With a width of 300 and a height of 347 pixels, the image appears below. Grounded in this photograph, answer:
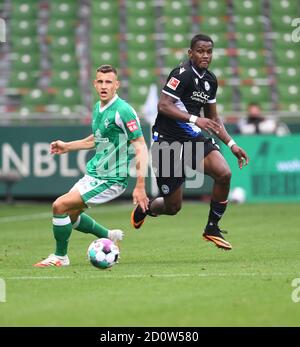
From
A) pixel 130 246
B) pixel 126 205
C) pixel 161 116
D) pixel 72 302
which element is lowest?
pixel 126 205

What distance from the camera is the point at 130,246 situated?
511 inches

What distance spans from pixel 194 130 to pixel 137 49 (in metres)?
13.3

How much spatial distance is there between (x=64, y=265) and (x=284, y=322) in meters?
3.96

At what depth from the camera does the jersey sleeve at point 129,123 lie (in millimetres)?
10484

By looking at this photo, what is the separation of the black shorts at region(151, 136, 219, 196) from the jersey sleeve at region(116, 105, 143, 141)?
3.41 ft

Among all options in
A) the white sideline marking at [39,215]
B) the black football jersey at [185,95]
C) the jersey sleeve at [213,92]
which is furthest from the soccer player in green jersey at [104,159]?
the white sideline marking at [39,215]

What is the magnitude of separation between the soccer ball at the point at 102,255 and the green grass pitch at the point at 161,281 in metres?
0.12

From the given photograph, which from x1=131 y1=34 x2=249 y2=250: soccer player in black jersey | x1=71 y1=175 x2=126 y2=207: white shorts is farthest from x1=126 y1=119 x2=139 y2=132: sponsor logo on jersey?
x1=131 y1=34 x2=249 y2=250: soccer player in black jersey

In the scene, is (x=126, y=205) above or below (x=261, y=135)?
below

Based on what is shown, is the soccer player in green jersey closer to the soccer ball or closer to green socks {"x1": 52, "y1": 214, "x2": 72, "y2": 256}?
green socks {"x1": 52, "y1": 214, "x2": 72, "y2": 256}

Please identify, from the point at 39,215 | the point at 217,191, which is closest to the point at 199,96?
the point at 217,191
